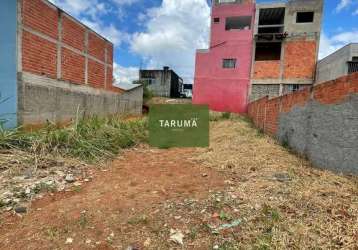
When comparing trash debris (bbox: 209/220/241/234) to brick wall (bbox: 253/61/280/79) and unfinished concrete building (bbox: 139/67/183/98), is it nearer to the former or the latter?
brick wall (bbox: 253/61/280/79)

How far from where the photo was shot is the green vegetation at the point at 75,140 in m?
4.05

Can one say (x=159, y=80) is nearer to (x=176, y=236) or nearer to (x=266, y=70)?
(x=266, y=70)

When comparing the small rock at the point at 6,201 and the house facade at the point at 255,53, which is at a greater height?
the house facade at the point at 255,53

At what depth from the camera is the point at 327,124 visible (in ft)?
11.3

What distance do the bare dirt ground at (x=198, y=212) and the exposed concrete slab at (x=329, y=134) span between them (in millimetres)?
248

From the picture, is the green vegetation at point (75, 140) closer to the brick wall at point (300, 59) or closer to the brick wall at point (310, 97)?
the brick wall at point (310, 97)

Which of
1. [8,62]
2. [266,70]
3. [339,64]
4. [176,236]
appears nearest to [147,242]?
[176,236]

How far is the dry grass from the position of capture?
5.73 ft

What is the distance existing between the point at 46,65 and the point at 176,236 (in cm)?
731

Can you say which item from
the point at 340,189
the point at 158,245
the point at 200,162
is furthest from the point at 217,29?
the point at 158,245

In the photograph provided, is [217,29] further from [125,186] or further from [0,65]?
[125,186]

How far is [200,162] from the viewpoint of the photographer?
420 centimetres

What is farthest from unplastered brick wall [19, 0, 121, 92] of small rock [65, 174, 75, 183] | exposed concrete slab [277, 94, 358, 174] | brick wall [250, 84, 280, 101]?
brick wall [250, 84, 280, 101]

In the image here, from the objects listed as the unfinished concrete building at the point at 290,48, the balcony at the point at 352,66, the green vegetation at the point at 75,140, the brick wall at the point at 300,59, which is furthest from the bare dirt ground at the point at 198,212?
the brick wall at the point at 300,59
